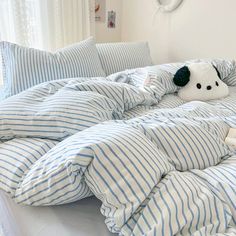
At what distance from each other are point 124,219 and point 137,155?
145mm

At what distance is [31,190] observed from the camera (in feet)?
2.20

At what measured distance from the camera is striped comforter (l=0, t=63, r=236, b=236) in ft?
1.89

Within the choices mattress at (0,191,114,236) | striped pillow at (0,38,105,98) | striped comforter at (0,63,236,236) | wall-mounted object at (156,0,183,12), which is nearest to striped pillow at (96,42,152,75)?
striped pillow at (0,38,105,98)

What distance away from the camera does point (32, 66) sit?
137cm

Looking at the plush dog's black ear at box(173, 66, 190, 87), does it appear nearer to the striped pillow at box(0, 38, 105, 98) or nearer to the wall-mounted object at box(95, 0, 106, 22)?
the striped pillow at box(0, 38, 105, 98)

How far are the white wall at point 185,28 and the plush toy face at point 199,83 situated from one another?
0.60 metres

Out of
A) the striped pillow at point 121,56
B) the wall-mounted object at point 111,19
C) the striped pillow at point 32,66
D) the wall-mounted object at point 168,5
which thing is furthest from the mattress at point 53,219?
the wall-mounted object at point 111,19

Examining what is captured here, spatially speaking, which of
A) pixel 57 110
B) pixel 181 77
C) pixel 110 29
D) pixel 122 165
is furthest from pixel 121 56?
pixel 122 165

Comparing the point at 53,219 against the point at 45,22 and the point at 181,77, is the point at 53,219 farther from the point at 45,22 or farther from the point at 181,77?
the point at 45,22

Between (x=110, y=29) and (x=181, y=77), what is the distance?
1277 mm

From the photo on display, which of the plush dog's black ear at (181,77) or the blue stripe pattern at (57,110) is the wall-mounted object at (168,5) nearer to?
the plush dog's black ear at (181,77)

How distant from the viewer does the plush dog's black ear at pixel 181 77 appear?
61.9 inches

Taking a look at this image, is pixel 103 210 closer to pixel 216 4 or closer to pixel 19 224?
pixel 19 224

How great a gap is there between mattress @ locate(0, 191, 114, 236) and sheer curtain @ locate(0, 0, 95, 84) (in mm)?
1429
